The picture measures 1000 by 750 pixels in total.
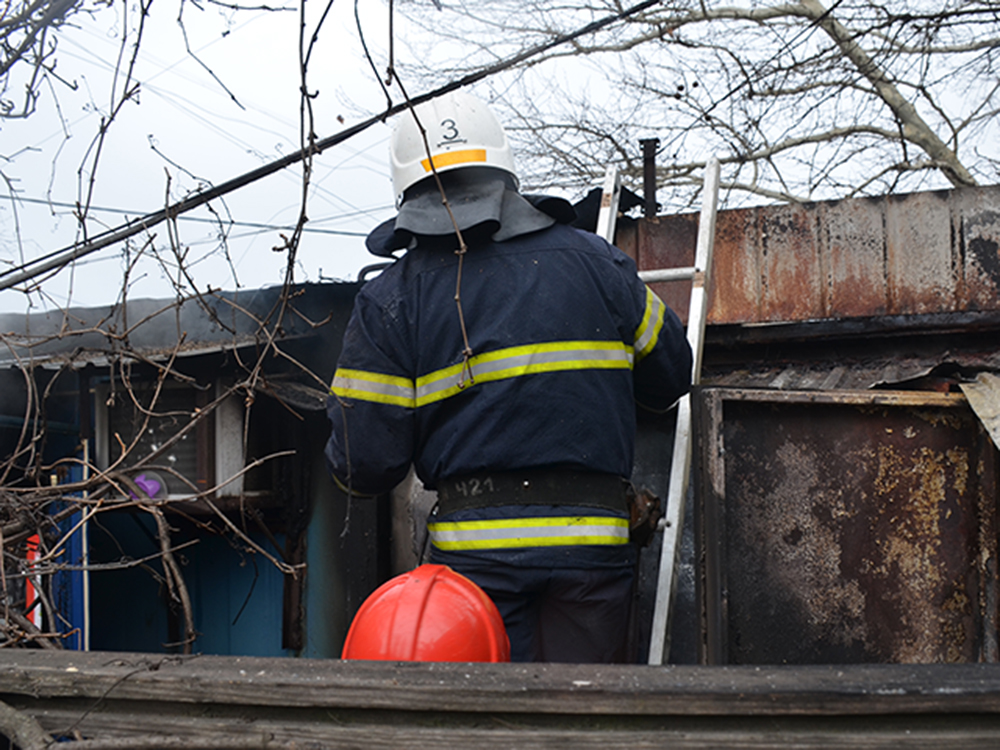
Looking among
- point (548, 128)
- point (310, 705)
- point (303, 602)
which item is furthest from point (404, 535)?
point (548, 128)

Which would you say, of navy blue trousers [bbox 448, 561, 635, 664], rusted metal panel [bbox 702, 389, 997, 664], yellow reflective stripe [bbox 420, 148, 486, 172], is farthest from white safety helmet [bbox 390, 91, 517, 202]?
navy blue trousers [bbox 448, 561, 635, 664]

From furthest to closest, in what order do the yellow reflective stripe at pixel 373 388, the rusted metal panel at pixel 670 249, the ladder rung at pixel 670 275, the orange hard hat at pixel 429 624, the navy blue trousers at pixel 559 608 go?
the rusted metal panel at pixel 670 249 < the ladder rung at pixel 670 275 < the yellow reflective stripe at pixel 373 388 < the navy blue trousers at pixel 559 608 < the orange hard hat at pixel 429 624

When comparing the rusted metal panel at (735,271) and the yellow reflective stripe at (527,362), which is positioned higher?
the rusted metal panel at (735,271)

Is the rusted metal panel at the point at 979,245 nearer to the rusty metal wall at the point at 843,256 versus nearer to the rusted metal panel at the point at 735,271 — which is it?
the rusty metal wall at the point at 843,256

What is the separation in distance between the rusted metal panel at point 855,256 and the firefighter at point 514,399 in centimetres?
166

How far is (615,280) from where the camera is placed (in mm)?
2283

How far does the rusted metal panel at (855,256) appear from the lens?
3.60m

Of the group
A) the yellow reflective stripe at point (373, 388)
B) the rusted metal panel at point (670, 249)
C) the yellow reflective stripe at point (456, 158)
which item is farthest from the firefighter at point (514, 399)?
the rusted metal panel at point (670, 249)

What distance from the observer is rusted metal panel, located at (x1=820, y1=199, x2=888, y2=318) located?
3604 mm

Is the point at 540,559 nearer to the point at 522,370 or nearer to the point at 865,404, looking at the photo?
A: the point at 522,370

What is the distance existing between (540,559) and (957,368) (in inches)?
56.6

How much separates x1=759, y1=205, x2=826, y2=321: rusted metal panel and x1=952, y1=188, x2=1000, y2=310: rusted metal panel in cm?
59

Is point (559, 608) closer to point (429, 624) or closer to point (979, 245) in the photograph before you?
point (429, 624)

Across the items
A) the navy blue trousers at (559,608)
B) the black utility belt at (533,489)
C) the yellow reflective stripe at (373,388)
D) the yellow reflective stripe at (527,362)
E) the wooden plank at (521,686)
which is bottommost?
the navy blue trousers at (559,608)
